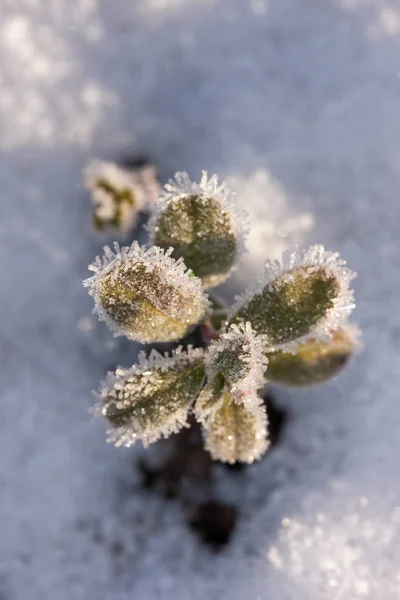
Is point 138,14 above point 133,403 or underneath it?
above

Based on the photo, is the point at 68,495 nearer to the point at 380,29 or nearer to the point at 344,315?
the point at 344,315

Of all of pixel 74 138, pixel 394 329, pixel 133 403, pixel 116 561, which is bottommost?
pixel 116 561

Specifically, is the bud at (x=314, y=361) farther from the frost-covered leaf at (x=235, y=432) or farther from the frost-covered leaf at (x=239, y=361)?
the frost-covered leaf at (x=239, y=361)

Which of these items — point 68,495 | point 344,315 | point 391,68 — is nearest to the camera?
point 344,315

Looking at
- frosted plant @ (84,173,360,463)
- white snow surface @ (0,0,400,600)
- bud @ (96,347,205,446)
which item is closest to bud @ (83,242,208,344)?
frosted plant @ (84,173,360,463)

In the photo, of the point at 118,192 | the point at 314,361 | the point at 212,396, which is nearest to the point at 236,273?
the point at 314,361

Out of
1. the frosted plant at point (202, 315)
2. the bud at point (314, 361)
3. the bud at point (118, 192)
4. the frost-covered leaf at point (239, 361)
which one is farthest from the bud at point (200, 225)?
the bud at point (118, 192)

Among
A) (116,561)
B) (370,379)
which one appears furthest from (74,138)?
(116,561)

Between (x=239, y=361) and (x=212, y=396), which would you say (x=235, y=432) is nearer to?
(x=212, y=396)
